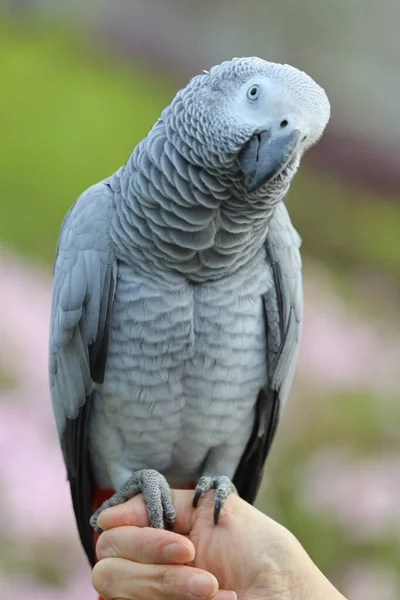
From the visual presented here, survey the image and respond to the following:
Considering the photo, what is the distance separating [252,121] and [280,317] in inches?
14.0

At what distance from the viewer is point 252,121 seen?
2.61 ft

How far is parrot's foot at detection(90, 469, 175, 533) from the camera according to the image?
98 centimetres

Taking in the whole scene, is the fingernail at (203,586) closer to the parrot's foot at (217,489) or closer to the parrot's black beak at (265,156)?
the parrot's foot at (217,489)

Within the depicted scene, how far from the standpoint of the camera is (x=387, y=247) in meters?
1.79

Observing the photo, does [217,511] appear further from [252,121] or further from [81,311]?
[252,121]

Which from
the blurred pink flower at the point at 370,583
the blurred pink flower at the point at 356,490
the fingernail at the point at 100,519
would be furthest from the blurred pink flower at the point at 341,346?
the fingernail at the point at 100,519

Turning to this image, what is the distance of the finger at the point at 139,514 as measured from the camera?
973mm

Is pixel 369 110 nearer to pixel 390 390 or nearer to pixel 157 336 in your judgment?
pixel 390 390

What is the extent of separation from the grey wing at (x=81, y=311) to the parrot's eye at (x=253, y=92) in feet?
0.94

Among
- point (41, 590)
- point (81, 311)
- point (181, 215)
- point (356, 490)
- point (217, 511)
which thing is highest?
point (181, 215)

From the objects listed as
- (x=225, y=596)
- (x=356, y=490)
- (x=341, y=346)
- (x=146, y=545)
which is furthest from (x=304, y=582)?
(x=341, y=346)

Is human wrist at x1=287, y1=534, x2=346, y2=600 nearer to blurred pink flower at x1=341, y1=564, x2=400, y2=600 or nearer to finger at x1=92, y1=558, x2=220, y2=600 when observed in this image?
finger at x1=92, y1=558, x2=220, y2=600

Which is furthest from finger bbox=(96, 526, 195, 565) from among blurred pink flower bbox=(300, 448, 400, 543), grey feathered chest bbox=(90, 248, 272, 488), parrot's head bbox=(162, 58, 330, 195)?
blurred pink flower bbox=(300, 448, 400, 543)

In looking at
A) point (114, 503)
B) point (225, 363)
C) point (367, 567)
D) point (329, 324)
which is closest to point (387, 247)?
point (329, 324)
